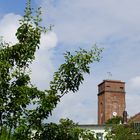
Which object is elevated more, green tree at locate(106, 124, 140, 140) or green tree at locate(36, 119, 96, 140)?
green tree at locate(106, 124, 140, 140)

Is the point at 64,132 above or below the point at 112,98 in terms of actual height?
below

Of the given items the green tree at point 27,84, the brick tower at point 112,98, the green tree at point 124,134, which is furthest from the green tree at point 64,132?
the brick tower at point 112,98

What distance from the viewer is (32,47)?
1355 cm

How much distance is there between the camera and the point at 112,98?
131125 mm

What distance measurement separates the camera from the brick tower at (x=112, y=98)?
428 ft

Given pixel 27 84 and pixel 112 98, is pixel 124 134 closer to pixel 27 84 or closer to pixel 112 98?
pixel 27 84

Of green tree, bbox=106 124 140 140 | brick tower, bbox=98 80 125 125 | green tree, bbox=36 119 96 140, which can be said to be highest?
brick tower, bbox=98 80 125 125

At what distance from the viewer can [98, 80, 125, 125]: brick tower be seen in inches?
5138

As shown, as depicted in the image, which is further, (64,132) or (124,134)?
(124,134)

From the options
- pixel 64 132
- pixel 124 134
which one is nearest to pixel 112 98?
pixel 124 134

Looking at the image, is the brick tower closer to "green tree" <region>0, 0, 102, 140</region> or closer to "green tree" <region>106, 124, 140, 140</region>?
"green tree" <region>106, 124, 140, 140</region>

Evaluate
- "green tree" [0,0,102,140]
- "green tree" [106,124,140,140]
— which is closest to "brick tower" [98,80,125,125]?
"green tree" [106,124,140,140]

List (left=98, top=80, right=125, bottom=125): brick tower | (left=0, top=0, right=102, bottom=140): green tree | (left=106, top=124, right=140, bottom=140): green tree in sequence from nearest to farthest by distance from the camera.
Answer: (left=0, top=0, right=102, bottom=140): green tree
(left=106, top=124, right=140, bottom=140): green tree
(left=98, top=80, right=125, bottom=125): brick tower

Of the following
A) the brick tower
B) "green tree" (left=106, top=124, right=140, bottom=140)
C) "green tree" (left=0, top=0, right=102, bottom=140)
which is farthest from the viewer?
the brick tower
